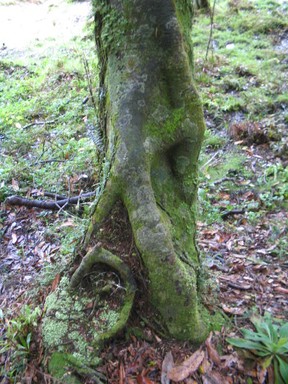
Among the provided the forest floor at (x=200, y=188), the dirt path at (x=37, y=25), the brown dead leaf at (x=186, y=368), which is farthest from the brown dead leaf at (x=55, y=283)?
the dirt path at (x=37, y=25)

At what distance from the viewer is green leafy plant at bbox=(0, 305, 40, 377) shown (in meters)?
2.69

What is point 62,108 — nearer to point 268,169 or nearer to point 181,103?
point 268,169

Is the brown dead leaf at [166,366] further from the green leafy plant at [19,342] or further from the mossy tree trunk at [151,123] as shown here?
the green leafy plant at [19,342]

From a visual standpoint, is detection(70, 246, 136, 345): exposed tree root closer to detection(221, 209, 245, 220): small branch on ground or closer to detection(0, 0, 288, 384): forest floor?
detection(0, 0, 288, 384): forest floor

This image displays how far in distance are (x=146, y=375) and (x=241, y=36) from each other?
9.81 m

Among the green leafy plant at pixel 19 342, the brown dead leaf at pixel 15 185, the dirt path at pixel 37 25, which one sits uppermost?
the dirt path at pixel 37 25

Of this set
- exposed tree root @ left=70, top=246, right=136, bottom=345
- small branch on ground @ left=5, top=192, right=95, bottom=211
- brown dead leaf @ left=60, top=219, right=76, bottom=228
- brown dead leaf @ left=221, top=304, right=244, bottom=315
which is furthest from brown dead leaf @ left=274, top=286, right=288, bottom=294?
small branch on ground @ left=5, top=192, right=95, bottom=211

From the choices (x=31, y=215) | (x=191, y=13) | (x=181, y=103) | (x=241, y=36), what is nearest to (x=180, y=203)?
(x=181, y=103)

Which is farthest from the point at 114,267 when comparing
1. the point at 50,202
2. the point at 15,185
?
the point at 15,185

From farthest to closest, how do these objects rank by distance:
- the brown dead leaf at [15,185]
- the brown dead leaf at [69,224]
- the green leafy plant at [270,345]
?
the brown dead leaf at [15,185]
the brown dead leaf at [69,224]
the green leafy plant at [270,345]

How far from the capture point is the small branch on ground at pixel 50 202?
5004 mm

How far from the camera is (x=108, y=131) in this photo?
2.97 metres

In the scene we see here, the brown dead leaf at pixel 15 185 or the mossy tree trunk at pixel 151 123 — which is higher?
the mossy tree trunk at pixel 151 123

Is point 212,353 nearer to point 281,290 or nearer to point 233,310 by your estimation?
point 233,310
